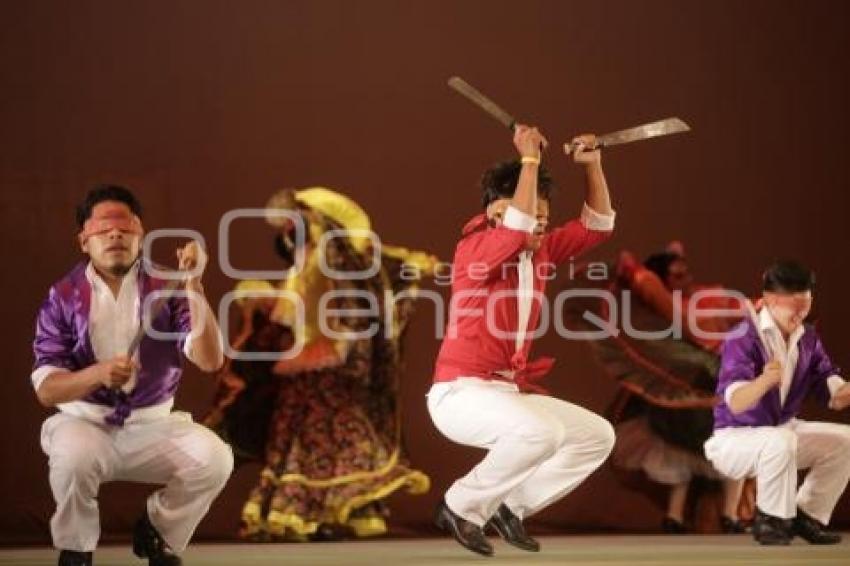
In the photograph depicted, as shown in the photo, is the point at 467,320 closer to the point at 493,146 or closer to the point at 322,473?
the point at 322,473

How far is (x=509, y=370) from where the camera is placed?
144 inches

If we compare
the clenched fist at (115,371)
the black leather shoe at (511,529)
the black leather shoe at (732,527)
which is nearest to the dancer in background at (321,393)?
the black leather shoe at (511,529)

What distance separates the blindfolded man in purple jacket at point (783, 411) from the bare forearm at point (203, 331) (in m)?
1.64

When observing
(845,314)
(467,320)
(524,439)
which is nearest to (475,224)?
(467,320)

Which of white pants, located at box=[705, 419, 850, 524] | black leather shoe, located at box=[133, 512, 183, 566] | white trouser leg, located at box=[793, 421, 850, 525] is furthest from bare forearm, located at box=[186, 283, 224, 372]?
white trouser leg, located at box=[793, 421, 850, 525]

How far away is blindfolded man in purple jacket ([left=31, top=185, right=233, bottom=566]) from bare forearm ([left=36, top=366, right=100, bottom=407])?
29 mm

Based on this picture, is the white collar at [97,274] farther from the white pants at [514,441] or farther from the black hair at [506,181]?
the black hair at [506,181]

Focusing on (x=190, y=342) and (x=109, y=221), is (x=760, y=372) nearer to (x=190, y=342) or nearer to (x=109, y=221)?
(x=190, y=342)

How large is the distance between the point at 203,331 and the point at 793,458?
1.83 m

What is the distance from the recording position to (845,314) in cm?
532

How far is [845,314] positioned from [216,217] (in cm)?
238

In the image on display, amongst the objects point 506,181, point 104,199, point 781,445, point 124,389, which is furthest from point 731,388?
point 104,199

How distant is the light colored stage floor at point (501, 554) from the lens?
3613mm

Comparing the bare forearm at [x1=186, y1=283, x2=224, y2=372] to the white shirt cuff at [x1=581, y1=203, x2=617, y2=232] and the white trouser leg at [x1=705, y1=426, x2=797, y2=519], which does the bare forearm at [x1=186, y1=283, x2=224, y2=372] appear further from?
the white trouser leg at [x1=705, y1=426, x2=797, y2=519]
